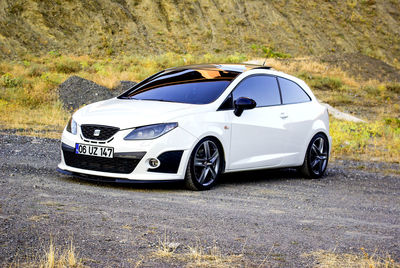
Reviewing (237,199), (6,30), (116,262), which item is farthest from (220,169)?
(6,30)

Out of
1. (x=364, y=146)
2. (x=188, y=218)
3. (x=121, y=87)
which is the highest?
(x=188, y=218)

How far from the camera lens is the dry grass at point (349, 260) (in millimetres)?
4176

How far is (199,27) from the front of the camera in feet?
164

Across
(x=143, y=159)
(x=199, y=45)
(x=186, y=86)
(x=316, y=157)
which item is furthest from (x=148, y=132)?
(x=199, y=45)

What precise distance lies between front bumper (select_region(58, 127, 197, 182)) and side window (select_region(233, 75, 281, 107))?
54.0 inches

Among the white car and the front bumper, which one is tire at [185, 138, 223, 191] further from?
the front bumper

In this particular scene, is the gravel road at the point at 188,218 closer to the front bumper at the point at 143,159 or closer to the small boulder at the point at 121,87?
the front bumper at the point at 143,159

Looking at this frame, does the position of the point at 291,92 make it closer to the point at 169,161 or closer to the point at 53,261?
the point at 169,161

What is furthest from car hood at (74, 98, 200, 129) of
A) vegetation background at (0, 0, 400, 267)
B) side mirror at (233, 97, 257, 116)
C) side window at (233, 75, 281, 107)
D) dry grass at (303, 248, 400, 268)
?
vegetation background at (0, 0, 400, 267)

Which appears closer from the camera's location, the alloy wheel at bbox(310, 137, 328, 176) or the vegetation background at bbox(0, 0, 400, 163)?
the alloy wheel at bbox(310, 137, 328, 176)

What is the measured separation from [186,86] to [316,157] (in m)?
2.66

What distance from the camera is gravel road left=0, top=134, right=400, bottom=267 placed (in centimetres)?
436

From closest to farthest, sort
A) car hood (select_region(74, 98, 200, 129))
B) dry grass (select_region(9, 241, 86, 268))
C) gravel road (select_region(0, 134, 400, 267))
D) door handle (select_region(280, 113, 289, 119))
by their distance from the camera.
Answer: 1. dry grass (select_region(9, 241, 86, 268))
2. gravel road (select_region(0, 134, 400, 267))
3. car hood (select_region(74, 98, 200, 129))
4. door handle (select_region(280, 113, 289, 119))

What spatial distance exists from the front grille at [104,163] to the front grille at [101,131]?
0.79ft
